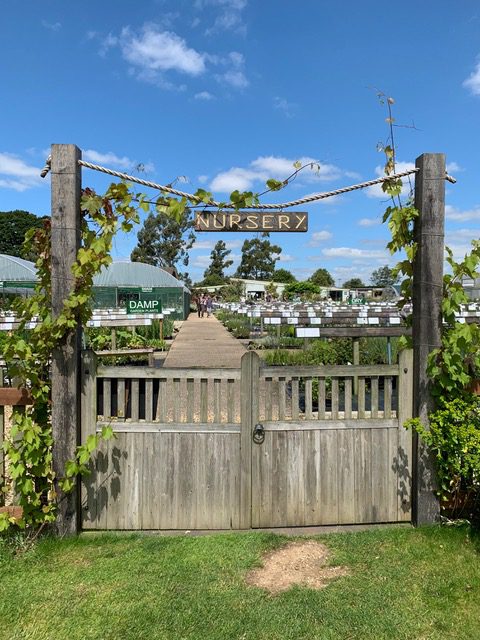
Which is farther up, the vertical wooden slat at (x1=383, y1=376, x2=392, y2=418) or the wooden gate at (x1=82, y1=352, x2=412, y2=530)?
the vertical wooden slat at (x1=383, y1=376, x2=392, y2=418)

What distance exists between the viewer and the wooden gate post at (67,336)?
328cm

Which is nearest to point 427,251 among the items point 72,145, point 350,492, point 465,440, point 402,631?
point 465,440

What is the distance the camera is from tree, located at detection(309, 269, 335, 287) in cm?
9181

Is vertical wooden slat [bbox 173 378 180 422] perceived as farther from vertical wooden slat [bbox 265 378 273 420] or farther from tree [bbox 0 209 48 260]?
tree [bbox 0 209 48 260]

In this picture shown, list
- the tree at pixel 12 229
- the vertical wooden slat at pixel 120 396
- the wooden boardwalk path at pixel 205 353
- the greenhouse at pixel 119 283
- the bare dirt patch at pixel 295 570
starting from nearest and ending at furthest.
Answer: the bare dirt patch at pixel 295 570, the vertical wooden slat at pixel 120 396, the wooden boardwalk path at pixel 205 353, the greenhouse at pixel 119 283, the tree at pixel 12 229

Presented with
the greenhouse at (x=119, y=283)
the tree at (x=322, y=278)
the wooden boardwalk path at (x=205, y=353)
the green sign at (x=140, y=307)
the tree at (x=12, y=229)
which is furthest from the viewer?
the tree at (x=322, y=278)

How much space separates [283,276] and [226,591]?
9507cm

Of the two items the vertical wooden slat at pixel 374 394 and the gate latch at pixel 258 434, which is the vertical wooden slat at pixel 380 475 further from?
the gate latch at pixel 258 434

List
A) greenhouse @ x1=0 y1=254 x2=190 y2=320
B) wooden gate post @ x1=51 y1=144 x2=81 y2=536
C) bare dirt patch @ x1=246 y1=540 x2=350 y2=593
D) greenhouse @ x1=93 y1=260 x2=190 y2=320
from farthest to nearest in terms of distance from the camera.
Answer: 1. greenhouse @ x1=93 y1=260 x2=190 y2=320
2. greenhouse @ x1=0 y1=254 x2=190 y2=320
3. wooden gate post @ x1=51 y1=144 x2=81 y2=536
4. bare dirt patch @ x1=246 y1=540 x2=350 y2=593

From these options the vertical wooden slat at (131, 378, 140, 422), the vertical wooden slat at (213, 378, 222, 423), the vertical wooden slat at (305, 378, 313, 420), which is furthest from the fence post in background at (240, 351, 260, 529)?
the vertical wooden slat at (131, 378, 140, 422)

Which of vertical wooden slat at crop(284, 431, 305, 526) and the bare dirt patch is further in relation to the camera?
vertical wooden slat at crop(284, 431, 305, 526)

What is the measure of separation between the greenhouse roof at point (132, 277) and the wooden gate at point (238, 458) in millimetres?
27516

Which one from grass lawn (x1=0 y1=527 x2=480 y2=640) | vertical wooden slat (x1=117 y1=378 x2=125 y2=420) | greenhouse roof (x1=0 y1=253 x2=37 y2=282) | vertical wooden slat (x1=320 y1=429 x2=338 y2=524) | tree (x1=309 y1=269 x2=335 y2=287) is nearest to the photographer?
grass lawn (x1=0 y1=527 x2=480 y2=640)

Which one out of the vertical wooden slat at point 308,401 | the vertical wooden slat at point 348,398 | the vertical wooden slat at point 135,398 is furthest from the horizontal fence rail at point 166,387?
the vertical wooden slat at point 348,398
